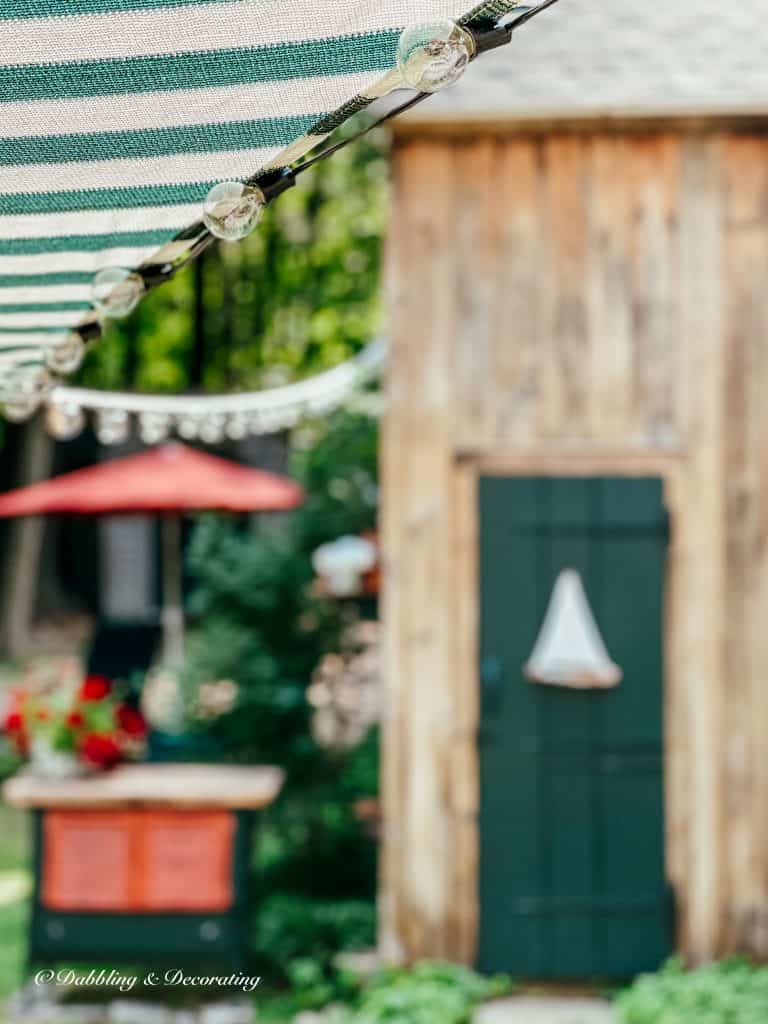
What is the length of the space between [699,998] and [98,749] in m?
2.93

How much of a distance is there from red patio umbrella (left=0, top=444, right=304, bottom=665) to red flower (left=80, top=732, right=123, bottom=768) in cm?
221

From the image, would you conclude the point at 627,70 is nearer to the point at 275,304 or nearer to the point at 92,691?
the point at 92,691

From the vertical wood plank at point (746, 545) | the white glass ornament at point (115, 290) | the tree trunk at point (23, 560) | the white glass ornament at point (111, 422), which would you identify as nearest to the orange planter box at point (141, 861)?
the white glass ornament at point (111, 422)

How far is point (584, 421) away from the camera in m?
5.40

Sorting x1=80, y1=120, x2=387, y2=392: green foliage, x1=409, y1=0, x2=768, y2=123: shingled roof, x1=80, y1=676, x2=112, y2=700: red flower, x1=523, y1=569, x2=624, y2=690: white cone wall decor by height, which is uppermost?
x1=80, y1=120, x2=387, y2=392: green foliage

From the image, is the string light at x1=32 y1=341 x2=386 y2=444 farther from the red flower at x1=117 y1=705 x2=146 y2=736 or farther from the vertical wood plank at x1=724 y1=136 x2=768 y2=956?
the vertical wood plank at x1=724 y1=136 x2=768 y2=956

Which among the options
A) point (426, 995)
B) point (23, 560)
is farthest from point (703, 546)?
point (23, 560)

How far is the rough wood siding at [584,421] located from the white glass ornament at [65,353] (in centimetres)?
305

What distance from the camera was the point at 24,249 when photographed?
191 centimetres

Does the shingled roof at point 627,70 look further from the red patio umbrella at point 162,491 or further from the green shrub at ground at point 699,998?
the green shrub at ground at point 699,998

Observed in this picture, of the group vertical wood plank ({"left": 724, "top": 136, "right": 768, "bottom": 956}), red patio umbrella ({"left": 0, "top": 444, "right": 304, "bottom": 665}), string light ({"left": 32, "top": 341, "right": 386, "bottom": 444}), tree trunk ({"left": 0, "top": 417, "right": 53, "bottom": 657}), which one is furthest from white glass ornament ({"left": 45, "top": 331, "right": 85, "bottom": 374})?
tree trunk ({"left": 0, "top": 417, "right": 53, "bottom": 657})

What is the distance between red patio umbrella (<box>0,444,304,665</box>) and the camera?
800cm

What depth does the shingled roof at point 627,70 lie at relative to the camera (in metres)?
5.19

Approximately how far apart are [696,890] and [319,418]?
11.1ft
